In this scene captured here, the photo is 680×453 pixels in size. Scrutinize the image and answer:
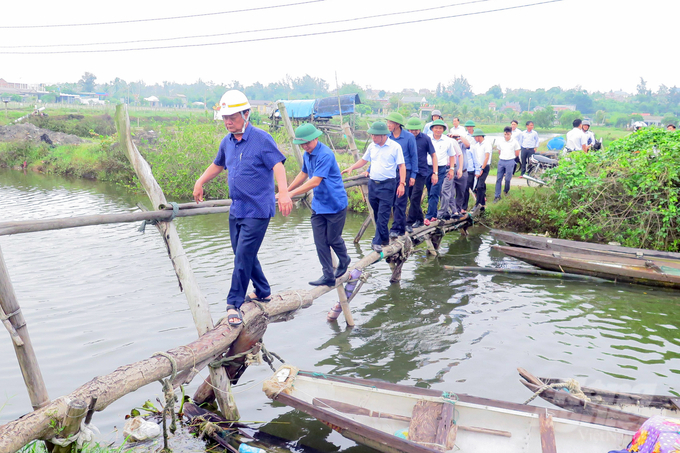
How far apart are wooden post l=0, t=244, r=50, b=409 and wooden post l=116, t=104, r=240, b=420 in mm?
1394

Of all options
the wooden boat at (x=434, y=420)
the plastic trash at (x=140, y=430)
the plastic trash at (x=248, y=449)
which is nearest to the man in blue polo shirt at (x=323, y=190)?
the wooden boat at (x=434, y=420)

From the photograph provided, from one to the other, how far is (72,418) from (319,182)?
3.27 meters

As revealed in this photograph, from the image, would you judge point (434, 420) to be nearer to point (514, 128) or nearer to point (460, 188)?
point (460, 188)

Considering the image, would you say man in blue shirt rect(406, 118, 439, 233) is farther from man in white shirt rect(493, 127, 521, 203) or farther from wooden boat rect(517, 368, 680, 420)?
wooden boat rect(517, 368, 680, 420)

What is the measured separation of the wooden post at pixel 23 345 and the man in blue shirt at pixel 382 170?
4889 mm

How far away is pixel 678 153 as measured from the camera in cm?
1019

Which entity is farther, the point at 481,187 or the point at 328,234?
the point at 481,187

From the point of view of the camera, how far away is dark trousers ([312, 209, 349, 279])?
599 cm

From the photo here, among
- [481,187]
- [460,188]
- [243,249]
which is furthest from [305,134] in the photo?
[481,187]

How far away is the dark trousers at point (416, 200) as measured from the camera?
9.44 meters

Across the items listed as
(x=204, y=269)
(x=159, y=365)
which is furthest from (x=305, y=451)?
(x=204, y=269)

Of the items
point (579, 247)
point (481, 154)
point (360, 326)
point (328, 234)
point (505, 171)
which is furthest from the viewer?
point (505, 171)

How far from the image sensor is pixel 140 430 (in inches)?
178

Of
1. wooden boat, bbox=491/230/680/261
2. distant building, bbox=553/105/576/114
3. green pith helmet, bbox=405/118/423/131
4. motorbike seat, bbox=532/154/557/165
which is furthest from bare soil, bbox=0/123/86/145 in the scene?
distant building, bbox=553/105/576/114
